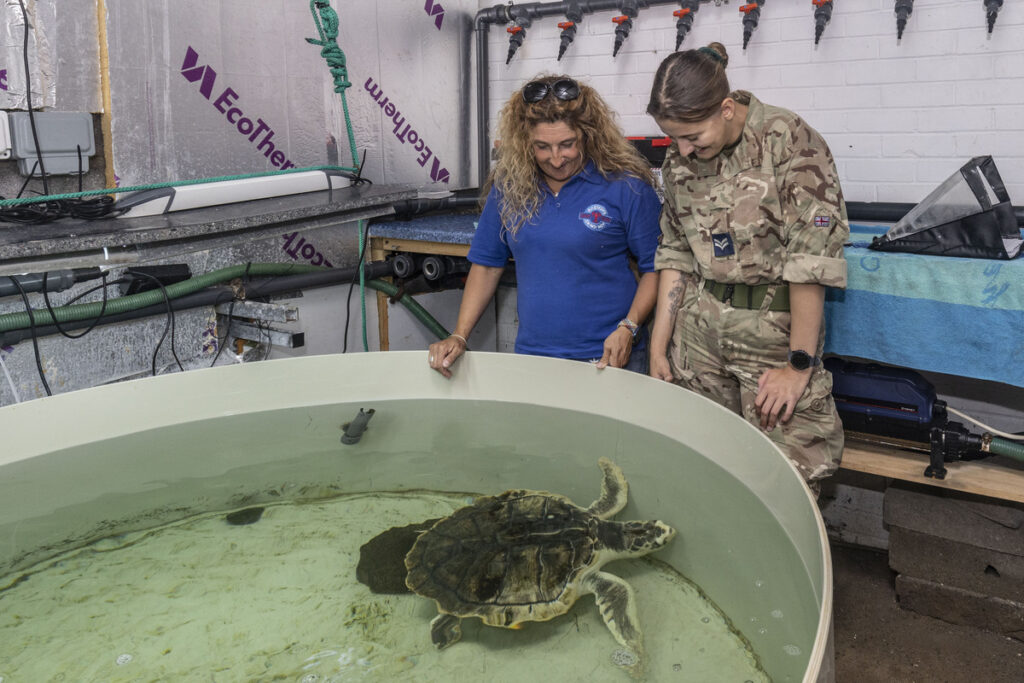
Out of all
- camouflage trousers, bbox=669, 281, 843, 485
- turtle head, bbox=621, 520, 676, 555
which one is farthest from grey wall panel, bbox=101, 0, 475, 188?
turtle head, bbox=621, 520, 676, 555

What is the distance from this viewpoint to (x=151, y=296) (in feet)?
8.38

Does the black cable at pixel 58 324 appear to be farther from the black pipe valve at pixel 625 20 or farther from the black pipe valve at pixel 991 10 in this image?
the black pipe valve at pixel 991 10

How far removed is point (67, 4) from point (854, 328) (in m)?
2.47

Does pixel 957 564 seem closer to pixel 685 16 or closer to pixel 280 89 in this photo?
pixel 685 16

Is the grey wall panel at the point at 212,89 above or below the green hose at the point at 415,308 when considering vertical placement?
above

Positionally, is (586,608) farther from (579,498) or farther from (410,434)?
(410,434)

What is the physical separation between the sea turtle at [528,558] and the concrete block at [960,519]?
4.07ft

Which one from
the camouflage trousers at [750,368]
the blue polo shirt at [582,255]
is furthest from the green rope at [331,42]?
the camouflage trousers at [750,368]

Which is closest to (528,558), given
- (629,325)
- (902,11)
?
(629,325)

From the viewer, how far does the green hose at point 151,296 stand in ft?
7.57

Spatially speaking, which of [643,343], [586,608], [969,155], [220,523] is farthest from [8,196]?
[969,155]

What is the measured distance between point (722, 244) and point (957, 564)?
135 cm

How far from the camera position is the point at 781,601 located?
3.98 feet

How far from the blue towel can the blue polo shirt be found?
2.02ft
